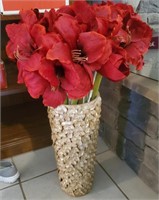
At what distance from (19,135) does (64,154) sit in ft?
1.43

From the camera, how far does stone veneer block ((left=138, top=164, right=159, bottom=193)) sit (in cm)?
91

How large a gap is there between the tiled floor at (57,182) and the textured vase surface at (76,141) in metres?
0.08

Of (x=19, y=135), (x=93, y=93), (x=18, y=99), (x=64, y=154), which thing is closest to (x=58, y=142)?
(x=64, y=154)

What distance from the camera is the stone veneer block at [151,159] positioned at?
34.6 inches

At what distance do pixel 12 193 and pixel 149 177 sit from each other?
571mm

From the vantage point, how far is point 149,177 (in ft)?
3.07

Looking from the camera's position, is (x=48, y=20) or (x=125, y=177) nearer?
(x=48, y=20)

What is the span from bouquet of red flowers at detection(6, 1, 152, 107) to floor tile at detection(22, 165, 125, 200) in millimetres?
504

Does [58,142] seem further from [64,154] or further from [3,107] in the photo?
[3,107]

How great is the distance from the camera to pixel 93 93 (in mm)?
744

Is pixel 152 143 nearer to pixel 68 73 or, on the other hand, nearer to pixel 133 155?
pixel 133 155

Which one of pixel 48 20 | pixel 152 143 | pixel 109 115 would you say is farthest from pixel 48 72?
pixel 109 115

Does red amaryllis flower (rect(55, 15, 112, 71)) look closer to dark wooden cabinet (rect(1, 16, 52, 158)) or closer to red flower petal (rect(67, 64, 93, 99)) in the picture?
red flower petal (rect(67, 64, 93, 99))

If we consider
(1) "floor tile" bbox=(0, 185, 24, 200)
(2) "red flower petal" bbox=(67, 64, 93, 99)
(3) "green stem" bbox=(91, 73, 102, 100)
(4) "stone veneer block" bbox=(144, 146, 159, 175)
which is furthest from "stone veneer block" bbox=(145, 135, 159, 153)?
(1) "floor tile" bbox=(0, 185, 24, 200)
